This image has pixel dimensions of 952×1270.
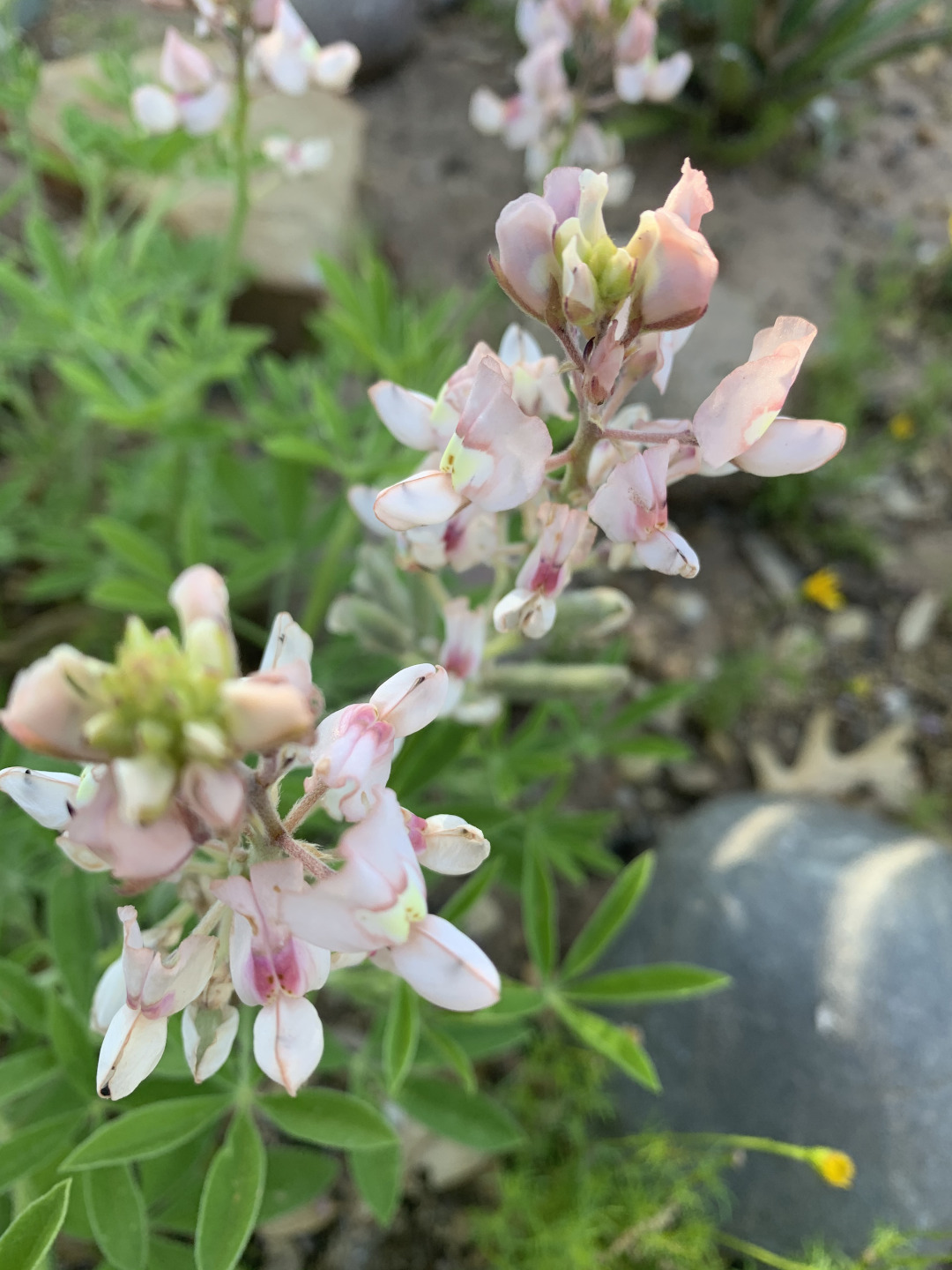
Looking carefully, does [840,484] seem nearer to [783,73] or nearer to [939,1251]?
[783,73]

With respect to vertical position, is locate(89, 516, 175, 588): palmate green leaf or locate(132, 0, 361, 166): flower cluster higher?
locate(132, 0, 361, 166): flower cluster

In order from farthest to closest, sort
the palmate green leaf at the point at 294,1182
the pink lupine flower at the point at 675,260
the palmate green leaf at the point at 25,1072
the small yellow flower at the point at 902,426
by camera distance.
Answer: the small yellow flower at the point at 902,426, the palmate green leaf at the point at 294,1182, the palmate green leaf at the point at 25,1072, the pink lupine flower at the point at 675,260

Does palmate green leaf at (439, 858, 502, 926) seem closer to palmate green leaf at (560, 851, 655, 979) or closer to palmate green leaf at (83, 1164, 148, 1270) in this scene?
palmate green leaf at (560, 851, 655, 979)

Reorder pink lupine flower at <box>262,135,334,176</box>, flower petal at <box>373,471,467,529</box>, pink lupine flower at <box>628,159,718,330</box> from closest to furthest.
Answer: pink lupine flower at <box>628,159,718,330</box>, flower petal at <box>373,471,467,529</box>, pink lupine flower at <box>262,135,334,176</box>

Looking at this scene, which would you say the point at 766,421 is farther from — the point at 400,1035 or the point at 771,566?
the point at 771,566

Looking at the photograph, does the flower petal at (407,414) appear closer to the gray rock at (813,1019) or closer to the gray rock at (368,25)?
the gray rock at (813,1019)

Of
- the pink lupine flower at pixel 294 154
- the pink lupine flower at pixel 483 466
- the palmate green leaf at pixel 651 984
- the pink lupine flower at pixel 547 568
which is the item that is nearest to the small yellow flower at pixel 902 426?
the pink lupine flower at pixel 294 154

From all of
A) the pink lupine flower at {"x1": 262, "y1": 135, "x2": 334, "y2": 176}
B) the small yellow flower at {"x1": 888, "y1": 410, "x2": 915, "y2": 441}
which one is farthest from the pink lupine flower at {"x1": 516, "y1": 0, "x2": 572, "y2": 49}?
the small yellow flower at {"x1": 888, "y1": 410, "x2": 915, "y2": 441}
